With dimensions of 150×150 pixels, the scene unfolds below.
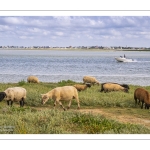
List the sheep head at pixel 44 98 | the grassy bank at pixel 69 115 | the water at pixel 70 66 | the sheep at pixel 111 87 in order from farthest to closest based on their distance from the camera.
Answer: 1. the sheep at pixel 111 87
2. the sheep head at pixel 44 98
3. the water at pixel 70 66
4. the grassy bank at pixel 69 115

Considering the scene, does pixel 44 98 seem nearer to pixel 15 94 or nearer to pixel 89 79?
pixel 15 94

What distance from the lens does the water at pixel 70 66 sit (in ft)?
48.7

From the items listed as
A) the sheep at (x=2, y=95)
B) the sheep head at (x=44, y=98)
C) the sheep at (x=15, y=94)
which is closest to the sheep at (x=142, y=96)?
the sheep head at (x=44, y=98)

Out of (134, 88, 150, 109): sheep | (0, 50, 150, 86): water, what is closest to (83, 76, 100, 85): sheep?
(0, 50, 150, 86): water

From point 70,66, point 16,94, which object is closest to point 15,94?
point 16,94

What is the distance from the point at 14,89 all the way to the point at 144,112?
4.52 meters

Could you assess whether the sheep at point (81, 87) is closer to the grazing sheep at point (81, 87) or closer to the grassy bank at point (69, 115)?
the grazing sheep at point (81, 87)

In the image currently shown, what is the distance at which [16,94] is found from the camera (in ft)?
51.0

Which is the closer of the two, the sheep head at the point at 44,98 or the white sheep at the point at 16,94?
the sheep head at the point at 44,98

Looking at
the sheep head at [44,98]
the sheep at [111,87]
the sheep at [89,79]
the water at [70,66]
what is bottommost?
the sheep head at [44,98]
